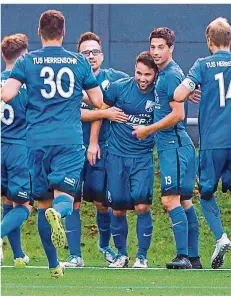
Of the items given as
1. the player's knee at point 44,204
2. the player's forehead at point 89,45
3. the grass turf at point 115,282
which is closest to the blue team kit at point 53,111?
the player's knee at point 44,204

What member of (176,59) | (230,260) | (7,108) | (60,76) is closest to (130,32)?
(176,59)

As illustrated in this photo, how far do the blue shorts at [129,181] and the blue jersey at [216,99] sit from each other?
0.80 m

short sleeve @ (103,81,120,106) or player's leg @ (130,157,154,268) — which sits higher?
short sleeve @ (103,81,120,106)

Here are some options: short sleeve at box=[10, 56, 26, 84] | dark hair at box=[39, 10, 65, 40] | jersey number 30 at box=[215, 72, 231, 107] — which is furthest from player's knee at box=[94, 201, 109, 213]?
dark hair at box=[39, 10, 65, 40]

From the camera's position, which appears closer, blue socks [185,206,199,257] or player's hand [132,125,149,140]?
player's hand [132,125,149,140]

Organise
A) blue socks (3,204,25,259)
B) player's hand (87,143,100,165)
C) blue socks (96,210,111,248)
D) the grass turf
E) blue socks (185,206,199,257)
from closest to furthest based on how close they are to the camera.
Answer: the grass turf → blue socks (185,206,199,257) → blue socks (3,204,25,259) → player's hand (87,143,100,165) → blue socks (96,210,111,248)

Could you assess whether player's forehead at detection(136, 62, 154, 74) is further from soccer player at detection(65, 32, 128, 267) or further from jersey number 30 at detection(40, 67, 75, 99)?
jersey number 30 at detection(40, 67, 75, 99)

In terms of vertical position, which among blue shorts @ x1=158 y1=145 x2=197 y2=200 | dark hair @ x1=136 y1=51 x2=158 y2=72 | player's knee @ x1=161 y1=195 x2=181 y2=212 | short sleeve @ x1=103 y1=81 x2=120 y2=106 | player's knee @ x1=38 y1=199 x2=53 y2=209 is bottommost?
player's knee @ x1=161 y1=195 x2=181 y2=212

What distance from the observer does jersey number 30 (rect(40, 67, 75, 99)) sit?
35.7 feet

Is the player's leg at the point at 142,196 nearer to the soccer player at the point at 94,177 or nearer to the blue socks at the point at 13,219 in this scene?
the soccer player at the point at 94,177

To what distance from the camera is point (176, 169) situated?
40.6 feet

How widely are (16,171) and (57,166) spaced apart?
1.51m

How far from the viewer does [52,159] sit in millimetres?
10867

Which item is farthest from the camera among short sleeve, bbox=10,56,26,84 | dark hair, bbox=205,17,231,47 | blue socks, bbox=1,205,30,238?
dark hair, bbox=205,17,231,47
